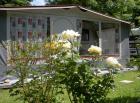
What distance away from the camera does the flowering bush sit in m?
5.53

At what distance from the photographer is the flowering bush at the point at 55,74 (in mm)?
5527

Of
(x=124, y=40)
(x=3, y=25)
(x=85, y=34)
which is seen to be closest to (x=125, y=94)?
(x=3, y=25)

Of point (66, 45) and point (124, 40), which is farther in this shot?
point (124, 40)

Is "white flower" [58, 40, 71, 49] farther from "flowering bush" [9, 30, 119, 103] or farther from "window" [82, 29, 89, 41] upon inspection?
"window" [82, 29, 89, 41]

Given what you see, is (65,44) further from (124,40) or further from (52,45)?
(124,40)

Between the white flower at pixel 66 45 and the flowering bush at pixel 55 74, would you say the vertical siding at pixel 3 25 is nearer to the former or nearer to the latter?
the flowering bush at pixel 55 74

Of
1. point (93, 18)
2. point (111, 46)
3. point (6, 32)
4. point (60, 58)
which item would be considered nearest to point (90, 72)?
point (60, 58)

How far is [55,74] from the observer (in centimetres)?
556

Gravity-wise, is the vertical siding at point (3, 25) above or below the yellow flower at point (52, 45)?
above

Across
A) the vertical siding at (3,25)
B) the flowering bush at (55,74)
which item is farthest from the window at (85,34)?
the flowering bush at (55,74)

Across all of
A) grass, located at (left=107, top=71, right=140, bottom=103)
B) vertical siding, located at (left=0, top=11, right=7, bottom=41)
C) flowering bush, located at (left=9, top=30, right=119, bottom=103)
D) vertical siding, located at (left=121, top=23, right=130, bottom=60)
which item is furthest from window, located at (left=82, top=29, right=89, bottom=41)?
flowering bush, located at (left=9, top=30, right=119, bottom=103)

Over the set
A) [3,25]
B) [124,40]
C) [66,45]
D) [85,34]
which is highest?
[3,25]

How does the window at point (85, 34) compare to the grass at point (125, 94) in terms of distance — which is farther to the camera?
the window at point (85, 34)

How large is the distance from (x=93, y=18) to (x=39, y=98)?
50.5 feet
